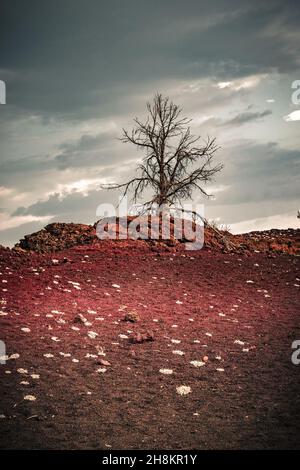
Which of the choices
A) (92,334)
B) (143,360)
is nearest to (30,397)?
(143,360)

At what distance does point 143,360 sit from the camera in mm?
7262

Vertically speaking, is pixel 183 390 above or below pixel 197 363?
→ below

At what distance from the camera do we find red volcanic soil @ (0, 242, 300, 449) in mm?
5066

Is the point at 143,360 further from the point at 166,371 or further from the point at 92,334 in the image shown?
the point at 92,334

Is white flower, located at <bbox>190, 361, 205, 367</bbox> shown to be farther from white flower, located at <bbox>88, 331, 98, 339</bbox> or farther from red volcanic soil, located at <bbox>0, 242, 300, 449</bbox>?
white flower, located at <bbox>88, 331, 98, 339</bbox>

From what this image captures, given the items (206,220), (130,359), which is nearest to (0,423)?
(130,359)

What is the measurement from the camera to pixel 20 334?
777 centimetres

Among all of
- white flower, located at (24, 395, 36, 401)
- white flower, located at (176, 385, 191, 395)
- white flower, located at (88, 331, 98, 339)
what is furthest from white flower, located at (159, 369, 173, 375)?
white flower, located at (24, 395, 36, 401)

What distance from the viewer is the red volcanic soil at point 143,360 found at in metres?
5.07

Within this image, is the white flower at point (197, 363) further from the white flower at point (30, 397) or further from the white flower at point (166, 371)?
the white flower at point (30, 397)

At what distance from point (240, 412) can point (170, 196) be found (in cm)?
1789

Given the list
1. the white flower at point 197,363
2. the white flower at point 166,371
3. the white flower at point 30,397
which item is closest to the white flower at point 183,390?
the white flower at point 166,371

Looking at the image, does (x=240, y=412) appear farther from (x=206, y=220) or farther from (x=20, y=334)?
(x=206, y=220)
